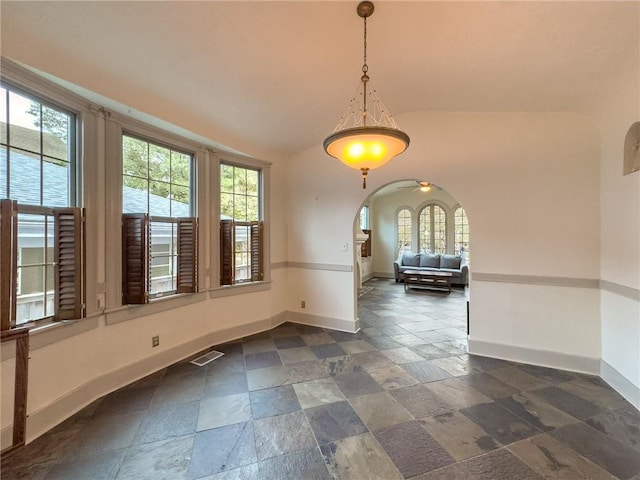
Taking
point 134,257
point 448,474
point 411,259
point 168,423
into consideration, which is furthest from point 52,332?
point 411,259

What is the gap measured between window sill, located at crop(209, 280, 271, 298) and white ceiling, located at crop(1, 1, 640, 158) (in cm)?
205

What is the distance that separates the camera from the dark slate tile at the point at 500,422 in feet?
6.44

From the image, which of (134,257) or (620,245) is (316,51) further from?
(620,245)

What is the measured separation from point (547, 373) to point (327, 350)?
2.36m

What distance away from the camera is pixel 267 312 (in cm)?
417

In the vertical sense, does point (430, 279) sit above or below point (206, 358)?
above

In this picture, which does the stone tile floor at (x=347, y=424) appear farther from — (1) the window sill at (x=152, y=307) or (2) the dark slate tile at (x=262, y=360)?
(1) the window sill at (x=152, y=307)

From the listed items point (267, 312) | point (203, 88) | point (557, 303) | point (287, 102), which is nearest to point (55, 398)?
point (267, 312)

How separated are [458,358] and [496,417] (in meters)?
1.07

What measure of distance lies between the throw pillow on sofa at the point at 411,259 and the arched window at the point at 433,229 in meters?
1.00

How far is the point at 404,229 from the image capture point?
30.7 feet

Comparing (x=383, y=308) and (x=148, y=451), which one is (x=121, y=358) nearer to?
(x=148, y=451)

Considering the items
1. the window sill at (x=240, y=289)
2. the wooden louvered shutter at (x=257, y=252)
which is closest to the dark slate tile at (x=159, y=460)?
the window sill at (x=240, y=289)

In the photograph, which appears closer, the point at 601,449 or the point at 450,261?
the point at 601,449
